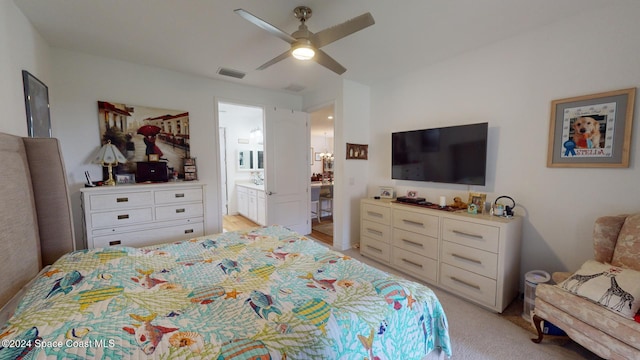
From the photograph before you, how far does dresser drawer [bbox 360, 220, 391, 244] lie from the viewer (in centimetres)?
296

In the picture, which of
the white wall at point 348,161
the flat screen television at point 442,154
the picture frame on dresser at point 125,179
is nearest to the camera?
the flat screen television at point 442,154

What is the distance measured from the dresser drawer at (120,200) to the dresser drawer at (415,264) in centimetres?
295

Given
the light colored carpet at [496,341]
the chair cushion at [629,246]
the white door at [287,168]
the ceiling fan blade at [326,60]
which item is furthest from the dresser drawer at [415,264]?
the ceiling fan blade at [326,60]

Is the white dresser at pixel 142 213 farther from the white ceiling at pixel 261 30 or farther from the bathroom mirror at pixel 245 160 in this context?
the bathroom mirror at pixel 245 160

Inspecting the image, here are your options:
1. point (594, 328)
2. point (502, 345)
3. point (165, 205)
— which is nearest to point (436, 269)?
point (502, 345)

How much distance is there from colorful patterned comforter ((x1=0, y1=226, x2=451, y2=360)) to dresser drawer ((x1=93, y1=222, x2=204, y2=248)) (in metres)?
1.20

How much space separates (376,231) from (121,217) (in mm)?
2933

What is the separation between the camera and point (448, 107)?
9.06ft

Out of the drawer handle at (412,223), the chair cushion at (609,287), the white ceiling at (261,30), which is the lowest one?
the chair cushion at (609,287)

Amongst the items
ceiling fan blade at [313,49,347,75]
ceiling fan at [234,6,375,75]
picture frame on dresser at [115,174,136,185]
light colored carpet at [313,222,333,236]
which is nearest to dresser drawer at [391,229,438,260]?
light colored carpet at [313,222,333,236]

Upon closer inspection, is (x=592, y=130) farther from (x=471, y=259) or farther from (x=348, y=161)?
(x=348, y=161)

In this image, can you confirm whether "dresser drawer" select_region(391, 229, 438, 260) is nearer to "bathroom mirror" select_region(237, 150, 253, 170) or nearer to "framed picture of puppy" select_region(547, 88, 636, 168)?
"framed picture of puppy" select_region(547, 88, 636, 168)

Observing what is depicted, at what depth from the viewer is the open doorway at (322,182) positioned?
15.0ft

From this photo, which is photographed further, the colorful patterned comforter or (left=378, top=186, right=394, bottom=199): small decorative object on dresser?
(left=378, top=186, right=394, bottom=199): small decorative object on dresser
